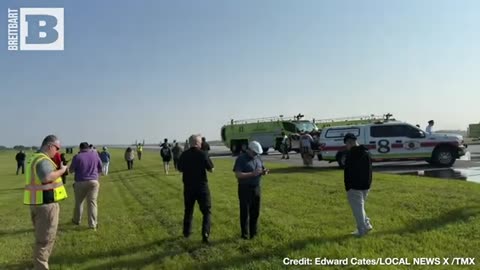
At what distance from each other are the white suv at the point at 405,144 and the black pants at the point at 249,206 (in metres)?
14.0

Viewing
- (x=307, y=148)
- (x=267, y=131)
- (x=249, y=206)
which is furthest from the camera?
(x=267, y=131)

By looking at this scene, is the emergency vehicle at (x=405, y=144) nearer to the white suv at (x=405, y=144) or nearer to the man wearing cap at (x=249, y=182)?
the white suv at (x=405, y=144)

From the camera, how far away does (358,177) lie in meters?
7.82

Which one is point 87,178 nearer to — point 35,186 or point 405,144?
point 35,186

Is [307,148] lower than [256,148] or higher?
lower

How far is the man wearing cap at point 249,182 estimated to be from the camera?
7961mm

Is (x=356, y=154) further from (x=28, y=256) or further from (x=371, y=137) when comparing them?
(x=371, y=137)

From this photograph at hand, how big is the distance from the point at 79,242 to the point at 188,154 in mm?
2747

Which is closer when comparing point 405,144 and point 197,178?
point 197,178

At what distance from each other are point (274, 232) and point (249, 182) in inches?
45.5

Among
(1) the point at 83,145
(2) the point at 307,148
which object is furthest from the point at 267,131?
(1) the point at 83,145

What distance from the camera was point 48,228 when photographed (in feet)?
21.4

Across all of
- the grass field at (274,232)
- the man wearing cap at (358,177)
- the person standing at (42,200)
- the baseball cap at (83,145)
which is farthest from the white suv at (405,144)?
the person standing at (42,200)

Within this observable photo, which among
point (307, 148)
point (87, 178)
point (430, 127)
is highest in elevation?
point (430, 127)
